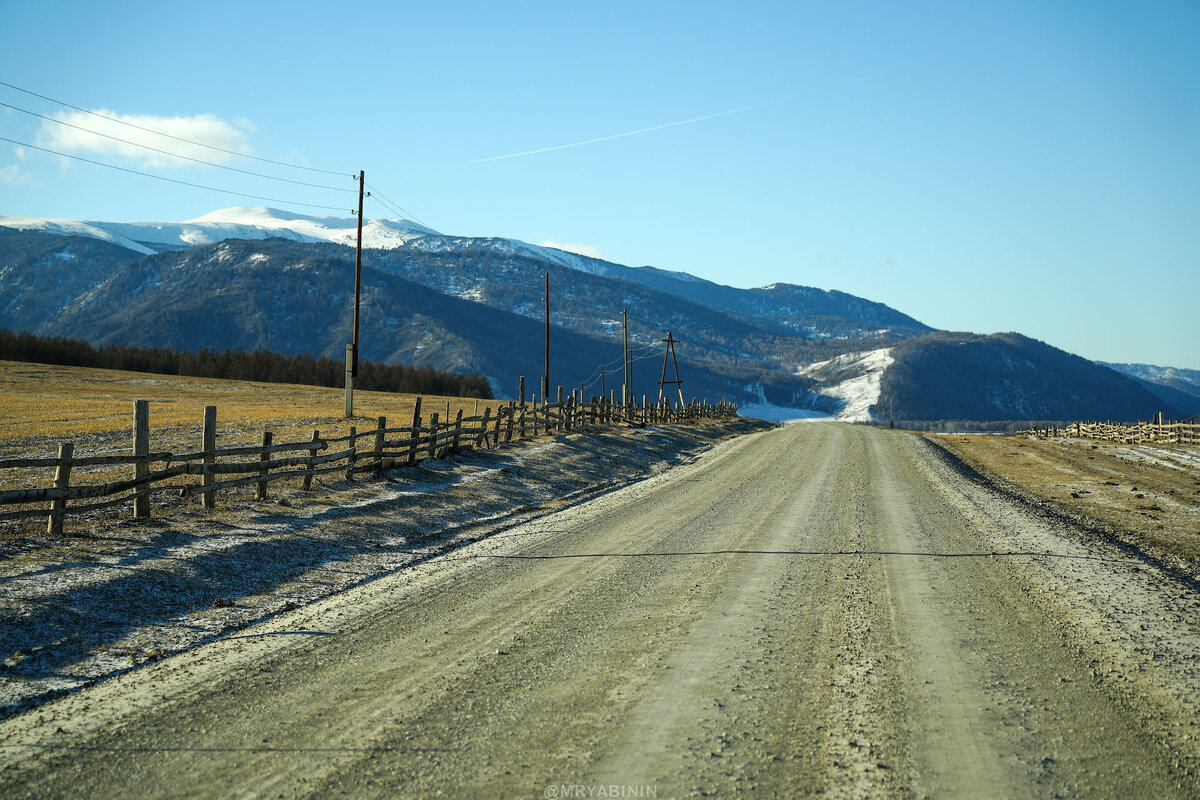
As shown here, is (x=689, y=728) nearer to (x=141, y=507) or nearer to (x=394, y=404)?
(x=141, y=507)

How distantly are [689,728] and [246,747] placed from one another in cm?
286

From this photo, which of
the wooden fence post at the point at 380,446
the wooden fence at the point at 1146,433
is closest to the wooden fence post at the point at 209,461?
the wooden fence post at the point at 380,446

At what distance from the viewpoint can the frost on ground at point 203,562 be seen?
25.0 feet

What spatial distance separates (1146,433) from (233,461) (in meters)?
55.4

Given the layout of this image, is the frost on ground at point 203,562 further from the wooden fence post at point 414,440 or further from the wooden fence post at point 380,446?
the wooden fence post at point 414,440

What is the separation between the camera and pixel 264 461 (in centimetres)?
1515

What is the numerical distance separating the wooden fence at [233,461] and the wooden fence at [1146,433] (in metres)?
36.6

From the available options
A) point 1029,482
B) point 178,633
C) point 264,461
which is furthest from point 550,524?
point 1029,482

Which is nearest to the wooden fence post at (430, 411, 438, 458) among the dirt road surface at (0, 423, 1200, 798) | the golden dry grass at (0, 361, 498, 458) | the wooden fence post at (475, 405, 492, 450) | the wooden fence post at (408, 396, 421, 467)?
the wooden fence post at (408, 396, 421, 467)

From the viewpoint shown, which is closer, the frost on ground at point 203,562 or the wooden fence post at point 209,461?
the frost on ground at point 203,562

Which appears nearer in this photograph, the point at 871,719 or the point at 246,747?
the point at 246,747

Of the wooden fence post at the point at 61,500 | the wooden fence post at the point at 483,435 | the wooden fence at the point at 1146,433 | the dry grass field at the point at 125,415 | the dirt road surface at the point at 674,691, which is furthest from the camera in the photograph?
the wooden fence at the point at 1146,433

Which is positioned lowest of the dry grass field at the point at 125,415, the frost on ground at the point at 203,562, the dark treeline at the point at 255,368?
the frost on ground at the point at 203,562

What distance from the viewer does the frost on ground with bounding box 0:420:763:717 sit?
300 inches
